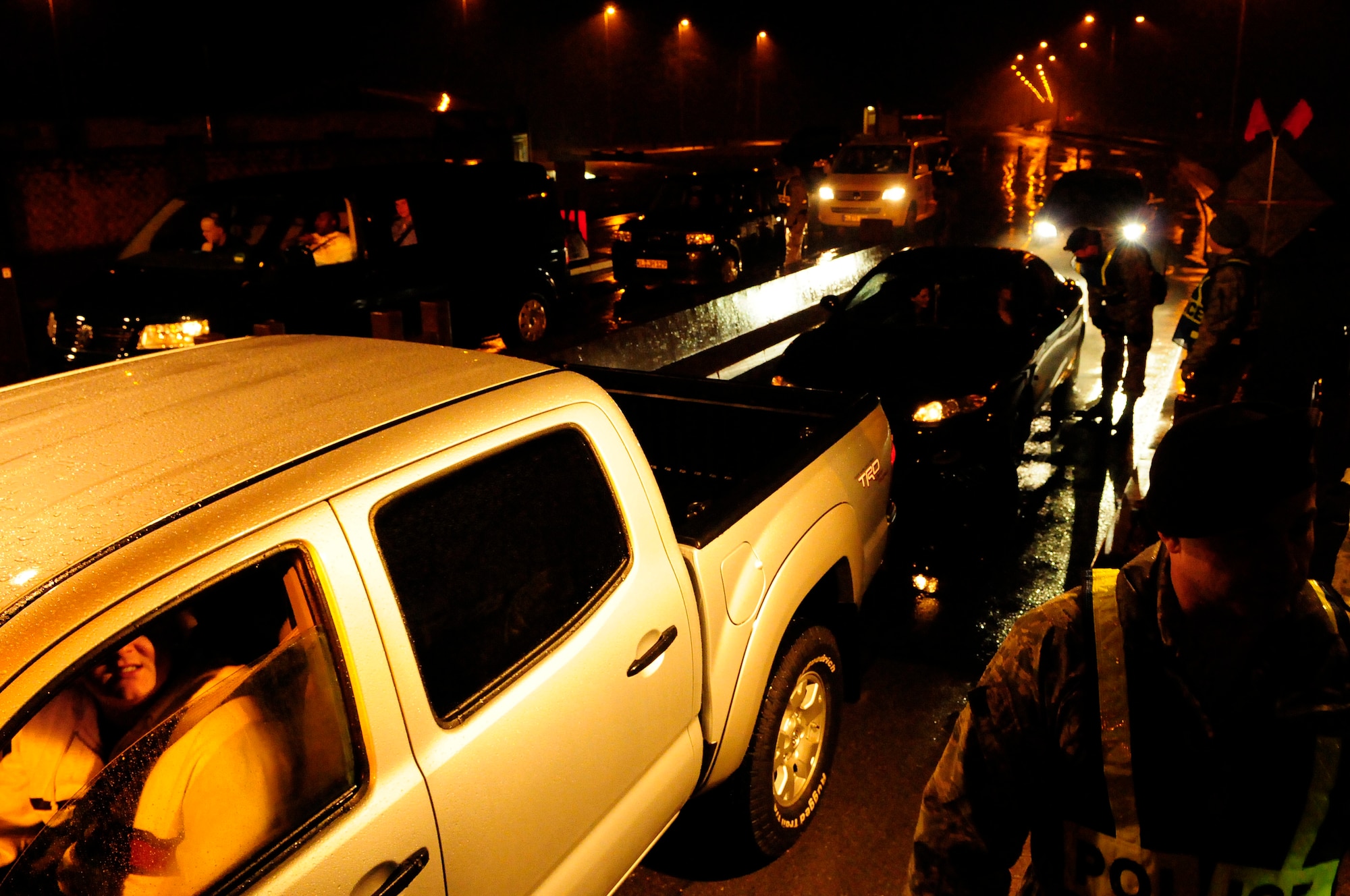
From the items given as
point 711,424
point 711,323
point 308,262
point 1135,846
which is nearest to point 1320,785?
point 1135,846

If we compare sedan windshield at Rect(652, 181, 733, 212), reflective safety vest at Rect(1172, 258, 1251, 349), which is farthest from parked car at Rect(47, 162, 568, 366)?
reflective safety vest at Rect(1172, 258, 1251, 349)

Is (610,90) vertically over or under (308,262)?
over

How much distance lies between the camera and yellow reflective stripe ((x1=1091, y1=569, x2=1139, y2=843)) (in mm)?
1584

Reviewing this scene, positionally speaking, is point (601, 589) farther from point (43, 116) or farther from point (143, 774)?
point (43, 116)

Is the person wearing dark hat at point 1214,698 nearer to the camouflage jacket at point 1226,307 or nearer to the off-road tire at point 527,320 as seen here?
the camouflage jacket at point 1226,307

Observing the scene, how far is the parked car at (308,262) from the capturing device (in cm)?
811

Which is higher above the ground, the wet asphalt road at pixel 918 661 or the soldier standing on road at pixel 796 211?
the soldier standing on road at pixel 796 211

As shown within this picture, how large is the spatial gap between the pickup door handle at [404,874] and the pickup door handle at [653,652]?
2.66 feet

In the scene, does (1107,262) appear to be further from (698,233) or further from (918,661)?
(698,233)

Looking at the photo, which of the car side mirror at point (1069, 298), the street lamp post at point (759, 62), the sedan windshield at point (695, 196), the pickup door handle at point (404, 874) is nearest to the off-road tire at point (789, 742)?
the pickup door handle at point (404, 874)

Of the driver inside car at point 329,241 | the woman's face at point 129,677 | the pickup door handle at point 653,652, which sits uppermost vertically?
the driver inside car at point 329,241

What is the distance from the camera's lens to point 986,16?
102938mm

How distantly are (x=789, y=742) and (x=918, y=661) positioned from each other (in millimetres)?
1680

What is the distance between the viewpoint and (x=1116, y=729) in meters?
1.59
